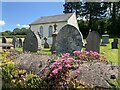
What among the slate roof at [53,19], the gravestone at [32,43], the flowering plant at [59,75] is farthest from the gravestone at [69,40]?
the slate roof at [53,19]

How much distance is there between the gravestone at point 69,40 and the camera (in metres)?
8.94

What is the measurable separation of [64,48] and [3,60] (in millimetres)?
3529

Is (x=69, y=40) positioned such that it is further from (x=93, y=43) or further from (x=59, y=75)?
(x=59, y=75)

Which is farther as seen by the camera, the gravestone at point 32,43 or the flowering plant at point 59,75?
the gravestone at point 32,43

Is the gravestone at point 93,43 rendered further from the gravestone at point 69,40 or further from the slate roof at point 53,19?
the slate roof at point 53,19

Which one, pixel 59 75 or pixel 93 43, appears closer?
pixel 59 75

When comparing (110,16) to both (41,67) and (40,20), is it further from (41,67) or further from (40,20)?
(41,67)

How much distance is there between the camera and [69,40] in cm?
909

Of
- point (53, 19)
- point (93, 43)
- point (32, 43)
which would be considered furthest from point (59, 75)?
point (53, 19)

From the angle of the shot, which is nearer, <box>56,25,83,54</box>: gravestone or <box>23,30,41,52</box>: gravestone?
<box>56,25,83,54</box>: gravestone

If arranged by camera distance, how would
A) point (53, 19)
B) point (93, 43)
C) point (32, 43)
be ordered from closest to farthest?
point (93, 43) → point (32, 43) → point (53, 19)

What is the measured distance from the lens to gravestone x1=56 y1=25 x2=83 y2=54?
894cm

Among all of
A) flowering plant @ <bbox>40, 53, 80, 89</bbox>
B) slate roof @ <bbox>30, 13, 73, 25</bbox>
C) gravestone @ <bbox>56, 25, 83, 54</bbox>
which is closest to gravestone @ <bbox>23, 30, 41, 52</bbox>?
gravestone @ <bbox>56, 25, 83, 54</bbox>

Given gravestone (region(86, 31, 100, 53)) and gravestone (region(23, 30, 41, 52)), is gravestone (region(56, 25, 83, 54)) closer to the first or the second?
gravestone (region(86, 31, 100, 53))
